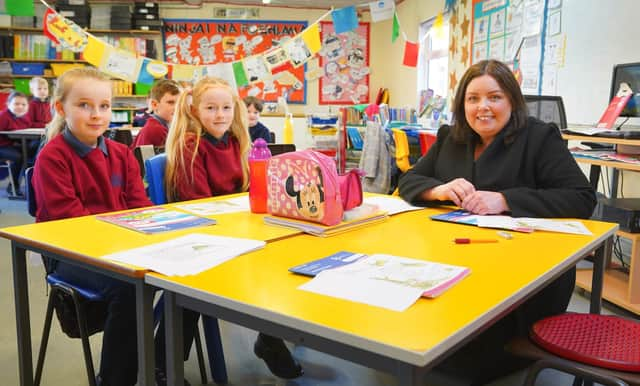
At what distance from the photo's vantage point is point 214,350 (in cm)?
184

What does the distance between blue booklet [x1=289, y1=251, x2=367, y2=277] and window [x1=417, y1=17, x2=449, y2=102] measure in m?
5.26

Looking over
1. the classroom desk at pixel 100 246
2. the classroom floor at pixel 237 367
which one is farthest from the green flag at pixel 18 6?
the classroom desk at pixel 100 246

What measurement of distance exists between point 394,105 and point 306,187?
21.8 feet

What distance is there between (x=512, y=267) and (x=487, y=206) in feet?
1.84

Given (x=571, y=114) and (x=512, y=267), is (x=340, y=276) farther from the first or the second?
(x=571, y=114)

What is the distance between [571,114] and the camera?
3.82m

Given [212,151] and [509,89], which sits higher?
[509,89]

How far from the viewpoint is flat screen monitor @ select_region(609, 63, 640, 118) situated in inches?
113

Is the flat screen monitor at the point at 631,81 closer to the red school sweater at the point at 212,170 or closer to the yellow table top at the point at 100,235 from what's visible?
the red school sweater at the point at 212,170

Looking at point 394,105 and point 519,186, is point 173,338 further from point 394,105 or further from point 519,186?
point 394,105

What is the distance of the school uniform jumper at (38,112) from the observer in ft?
20.1

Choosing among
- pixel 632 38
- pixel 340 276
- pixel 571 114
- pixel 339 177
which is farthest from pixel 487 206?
pixel 571 114

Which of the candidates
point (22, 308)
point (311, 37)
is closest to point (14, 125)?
point (311, 37)

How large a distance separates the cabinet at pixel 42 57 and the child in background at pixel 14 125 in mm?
1669
